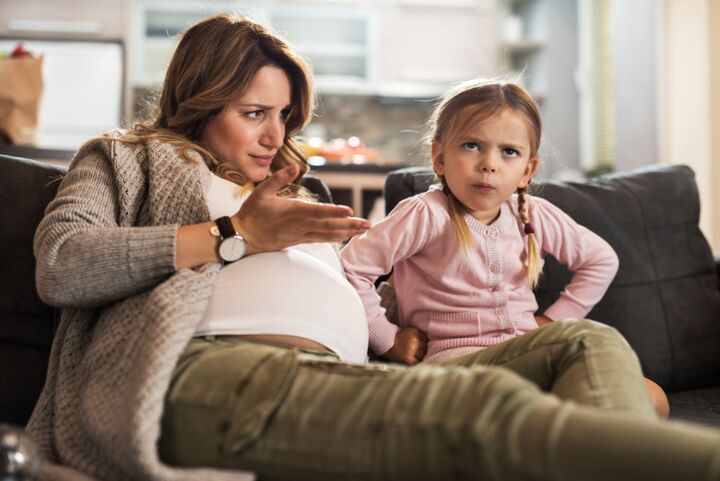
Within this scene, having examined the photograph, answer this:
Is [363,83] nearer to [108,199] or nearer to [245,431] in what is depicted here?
[108,199]

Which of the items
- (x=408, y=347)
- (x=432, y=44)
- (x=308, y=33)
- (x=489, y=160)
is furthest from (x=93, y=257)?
(x=432, y=44)

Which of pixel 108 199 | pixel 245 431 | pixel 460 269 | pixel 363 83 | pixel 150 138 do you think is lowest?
pixel 245 431

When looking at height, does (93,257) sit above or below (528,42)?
below

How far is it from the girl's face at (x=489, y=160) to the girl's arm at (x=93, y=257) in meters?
0.57

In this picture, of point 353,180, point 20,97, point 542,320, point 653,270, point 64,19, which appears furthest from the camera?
point 64,19

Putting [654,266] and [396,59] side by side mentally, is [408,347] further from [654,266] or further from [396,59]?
[396,59]

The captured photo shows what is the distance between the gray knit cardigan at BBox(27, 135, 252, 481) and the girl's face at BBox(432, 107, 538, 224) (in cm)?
49

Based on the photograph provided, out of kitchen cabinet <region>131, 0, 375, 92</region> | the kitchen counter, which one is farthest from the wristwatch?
kitchen cabinet <region>131, 0, 375, 92</region>

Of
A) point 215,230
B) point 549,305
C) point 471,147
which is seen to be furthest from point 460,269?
point 215,230

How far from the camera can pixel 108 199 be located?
4.25 ft

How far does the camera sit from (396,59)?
5652mm

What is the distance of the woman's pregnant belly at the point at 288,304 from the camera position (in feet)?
3.98

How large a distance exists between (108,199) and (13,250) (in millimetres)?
366

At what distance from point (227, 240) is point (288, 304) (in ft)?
0.45
